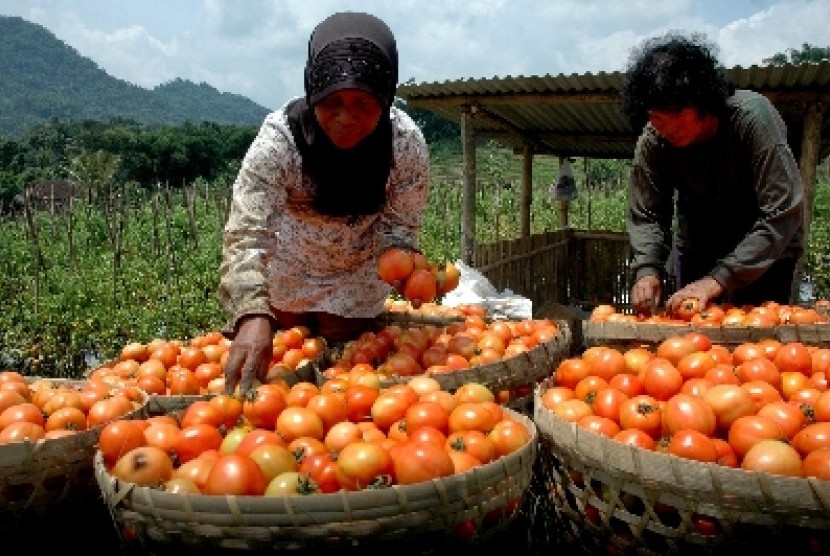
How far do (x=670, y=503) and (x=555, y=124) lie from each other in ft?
23.9

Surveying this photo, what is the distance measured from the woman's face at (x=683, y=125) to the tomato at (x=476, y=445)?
1.76 meters

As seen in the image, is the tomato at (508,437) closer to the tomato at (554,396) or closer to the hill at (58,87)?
the tomato at (554,396)

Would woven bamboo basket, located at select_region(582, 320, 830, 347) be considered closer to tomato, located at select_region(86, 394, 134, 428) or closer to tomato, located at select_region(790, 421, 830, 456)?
tomato, located at select_region(790, 421, 830, 456)

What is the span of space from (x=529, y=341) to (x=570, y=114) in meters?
5.16

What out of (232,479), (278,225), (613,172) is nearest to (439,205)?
(278,225)

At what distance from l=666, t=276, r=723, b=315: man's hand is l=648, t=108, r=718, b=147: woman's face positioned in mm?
606

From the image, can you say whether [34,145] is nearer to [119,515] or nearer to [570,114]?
[570,114]

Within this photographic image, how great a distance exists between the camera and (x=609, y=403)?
6.77 ft

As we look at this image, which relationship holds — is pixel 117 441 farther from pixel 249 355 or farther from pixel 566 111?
pixel 566 111

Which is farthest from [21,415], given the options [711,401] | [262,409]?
[711,401]

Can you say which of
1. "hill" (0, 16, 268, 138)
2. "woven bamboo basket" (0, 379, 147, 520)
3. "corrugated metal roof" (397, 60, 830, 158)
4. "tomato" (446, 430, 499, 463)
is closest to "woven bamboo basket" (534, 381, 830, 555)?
"tomato" (446, 430, 499, 463)

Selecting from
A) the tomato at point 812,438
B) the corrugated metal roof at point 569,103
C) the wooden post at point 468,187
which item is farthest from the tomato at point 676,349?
the wooden post at point 468,187

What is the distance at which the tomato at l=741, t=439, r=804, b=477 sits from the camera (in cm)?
163

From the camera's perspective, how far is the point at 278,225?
3.07m
